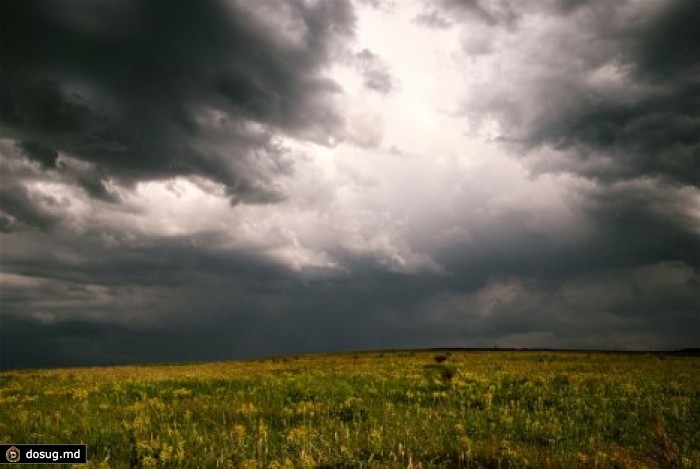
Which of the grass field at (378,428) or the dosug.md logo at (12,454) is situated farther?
the dosug.md logo at (12,454)

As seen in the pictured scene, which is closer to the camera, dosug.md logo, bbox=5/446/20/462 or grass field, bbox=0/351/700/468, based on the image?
grass field, bbox=0/351/700/468

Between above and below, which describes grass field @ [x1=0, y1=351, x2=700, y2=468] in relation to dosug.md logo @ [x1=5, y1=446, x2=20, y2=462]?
below

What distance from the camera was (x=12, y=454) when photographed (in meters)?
8.33

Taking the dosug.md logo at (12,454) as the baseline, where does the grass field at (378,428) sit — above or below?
below

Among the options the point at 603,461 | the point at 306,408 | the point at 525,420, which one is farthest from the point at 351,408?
the point at 603,461

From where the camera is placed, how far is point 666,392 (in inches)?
659

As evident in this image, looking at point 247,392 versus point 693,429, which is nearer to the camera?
point 693,429

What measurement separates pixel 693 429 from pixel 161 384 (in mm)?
18021

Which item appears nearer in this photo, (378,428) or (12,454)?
(12,454)

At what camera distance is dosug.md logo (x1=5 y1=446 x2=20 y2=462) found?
8.13 meters

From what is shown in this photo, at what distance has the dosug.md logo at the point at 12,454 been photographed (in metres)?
8.13

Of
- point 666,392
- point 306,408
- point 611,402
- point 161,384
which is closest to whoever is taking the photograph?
point 306,408

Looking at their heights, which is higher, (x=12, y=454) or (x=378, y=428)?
(x=12, y=454)

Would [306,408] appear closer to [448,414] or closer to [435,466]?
[448,414]
